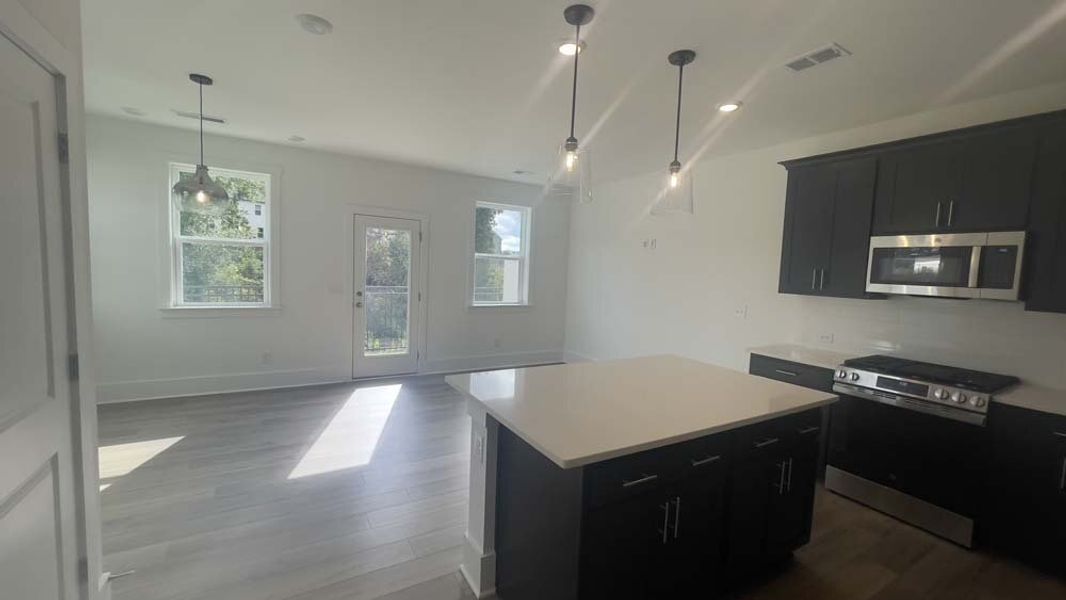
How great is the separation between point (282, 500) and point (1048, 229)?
4.68 meters

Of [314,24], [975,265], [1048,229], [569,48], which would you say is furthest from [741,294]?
[314,24]

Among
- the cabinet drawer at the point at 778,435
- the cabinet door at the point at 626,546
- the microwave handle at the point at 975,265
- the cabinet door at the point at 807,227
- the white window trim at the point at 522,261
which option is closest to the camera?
the cabinet door at the point at 626,546

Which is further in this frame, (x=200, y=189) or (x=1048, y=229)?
(x=200, y=189)

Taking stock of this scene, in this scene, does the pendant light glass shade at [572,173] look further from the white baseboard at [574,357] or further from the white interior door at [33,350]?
the white baseboard at [574,357]

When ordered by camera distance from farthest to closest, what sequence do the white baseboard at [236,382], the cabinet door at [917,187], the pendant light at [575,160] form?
1. the white baseboard at [236,382]
2. the cabinet door at [917,187]
3. the pendant light at [575,160]

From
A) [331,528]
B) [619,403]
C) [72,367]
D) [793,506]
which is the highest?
[72,367]

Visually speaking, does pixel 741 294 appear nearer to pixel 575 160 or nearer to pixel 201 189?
pixel 575 160

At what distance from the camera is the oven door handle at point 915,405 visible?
239 centimetres

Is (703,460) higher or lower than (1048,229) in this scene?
lower

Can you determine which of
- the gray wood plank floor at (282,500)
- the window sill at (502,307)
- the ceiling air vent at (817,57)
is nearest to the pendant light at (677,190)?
the ceiling air vent at (817,57)

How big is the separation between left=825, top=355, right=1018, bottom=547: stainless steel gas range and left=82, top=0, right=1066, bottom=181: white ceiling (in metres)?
1.79

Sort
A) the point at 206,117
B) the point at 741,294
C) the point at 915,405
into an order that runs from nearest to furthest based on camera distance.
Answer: the point at 915,405
the point at 206,117
the point at 741,294

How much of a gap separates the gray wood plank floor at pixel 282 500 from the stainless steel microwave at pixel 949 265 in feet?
10.7

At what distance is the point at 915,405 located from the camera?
2.60m
